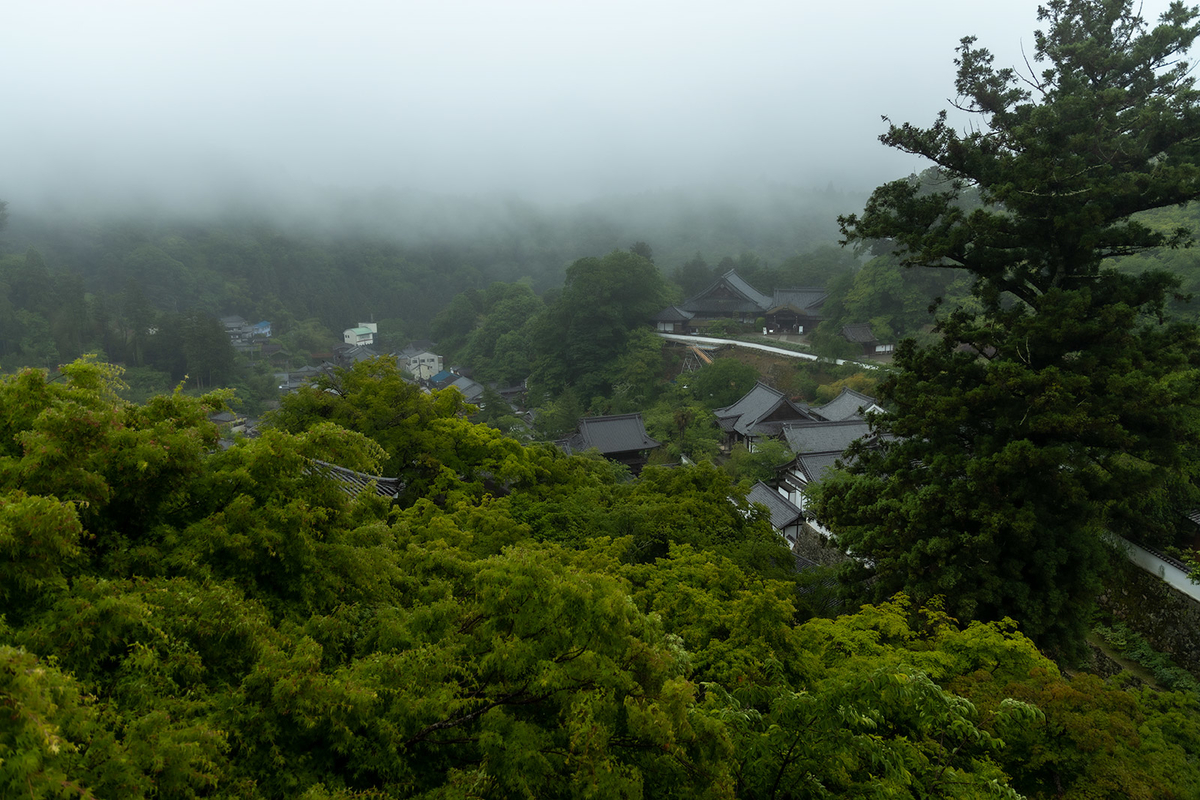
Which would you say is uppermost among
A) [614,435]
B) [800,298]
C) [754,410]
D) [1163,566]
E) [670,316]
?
[1163,566]

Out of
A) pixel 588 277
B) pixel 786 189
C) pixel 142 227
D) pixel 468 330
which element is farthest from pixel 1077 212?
pixel 786 189

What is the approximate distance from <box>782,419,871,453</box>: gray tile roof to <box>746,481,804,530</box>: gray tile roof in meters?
2.79

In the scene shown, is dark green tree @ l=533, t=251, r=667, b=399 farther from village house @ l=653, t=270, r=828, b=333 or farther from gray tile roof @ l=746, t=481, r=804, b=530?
gray tile roof @ l=746, t=481, r=804, b=530

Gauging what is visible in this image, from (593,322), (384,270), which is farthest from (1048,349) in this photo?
(384,270)

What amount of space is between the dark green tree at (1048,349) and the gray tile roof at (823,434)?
14673 mm

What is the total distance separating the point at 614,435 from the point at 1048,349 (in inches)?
938

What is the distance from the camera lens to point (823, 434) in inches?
1074

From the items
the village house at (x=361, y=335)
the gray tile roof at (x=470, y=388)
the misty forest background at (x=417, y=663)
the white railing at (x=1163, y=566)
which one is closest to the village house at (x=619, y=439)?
the gray tile roof at (x=470, y=388)

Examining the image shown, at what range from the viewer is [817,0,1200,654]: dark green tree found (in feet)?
32.3

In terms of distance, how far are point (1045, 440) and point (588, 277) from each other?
37.7 metres

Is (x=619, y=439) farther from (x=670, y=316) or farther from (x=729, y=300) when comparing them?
(x=729, y=300)

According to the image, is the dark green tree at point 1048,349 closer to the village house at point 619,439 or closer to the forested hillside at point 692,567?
the forested hillside at point 692,567

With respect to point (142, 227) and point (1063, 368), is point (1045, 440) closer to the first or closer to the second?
A: point (1063, 368)

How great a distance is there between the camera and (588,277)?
46094 mm
